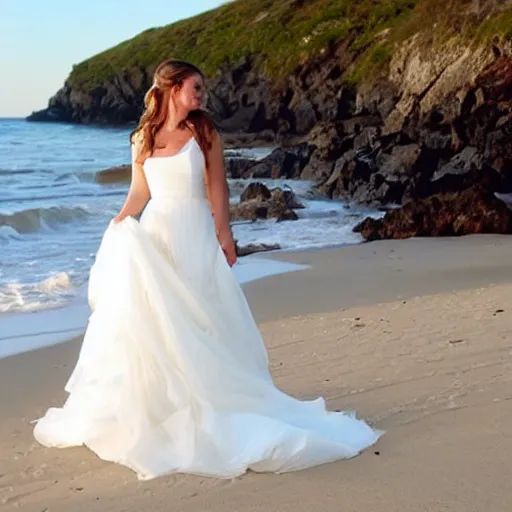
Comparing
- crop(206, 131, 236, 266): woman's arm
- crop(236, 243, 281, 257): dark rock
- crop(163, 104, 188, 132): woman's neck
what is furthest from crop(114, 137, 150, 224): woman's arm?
crop(236, 243, 281, 257): dark rock

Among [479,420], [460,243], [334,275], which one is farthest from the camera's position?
[460,243]

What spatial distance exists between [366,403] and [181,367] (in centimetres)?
128

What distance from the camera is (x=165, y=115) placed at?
429 cm

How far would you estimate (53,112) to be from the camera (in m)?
85.5

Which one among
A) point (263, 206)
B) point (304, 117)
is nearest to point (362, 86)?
point (304, 117)

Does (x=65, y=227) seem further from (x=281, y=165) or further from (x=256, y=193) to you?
(x=281, y=165)

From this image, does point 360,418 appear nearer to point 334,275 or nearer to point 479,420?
point 479,420

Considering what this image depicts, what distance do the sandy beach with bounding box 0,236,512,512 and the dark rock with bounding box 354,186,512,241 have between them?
12.1 ft

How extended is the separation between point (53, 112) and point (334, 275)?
7924cm

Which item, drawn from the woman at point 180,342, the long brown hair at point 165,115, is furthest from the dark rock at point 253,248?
the long brown hair at point 165,115

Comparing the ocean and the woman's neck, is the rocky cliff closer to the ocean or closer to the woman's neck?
the ocean

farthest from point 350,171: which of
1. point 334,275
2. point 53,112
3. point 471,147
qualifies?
point 53,112

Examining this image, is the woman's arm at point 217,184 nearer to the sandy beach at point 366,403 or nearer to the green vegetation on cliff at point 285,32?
Result: the sandy beach at point 366,403

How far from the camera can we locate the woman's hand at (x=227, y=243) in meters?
4.40
